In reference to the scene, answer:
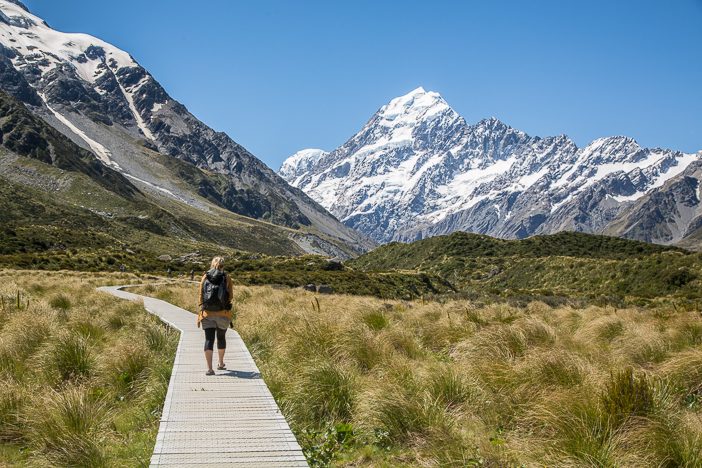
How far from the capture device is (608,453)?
18.2 ft

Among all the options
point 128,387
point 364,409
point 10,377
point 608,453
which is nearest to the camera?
point 608,453

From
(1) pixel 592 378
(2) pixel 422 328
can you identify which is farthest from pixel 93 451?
(2) pixel 422 328

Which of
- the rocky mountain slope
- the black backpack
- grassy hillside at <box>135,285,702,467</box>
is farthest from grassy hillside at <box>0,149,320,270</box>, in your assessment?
grassy hillside at <box>135,285,702,467</box>

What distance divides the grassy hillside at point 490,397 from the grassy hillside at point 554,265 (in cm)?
2968

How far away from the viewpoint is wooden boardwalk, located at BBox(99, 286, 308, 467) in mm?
6090

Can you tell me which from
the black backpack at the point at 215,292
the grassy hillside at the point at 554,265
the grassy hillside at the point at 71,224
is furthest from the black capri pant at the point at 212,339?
the grassy hillside at the point at 71,224

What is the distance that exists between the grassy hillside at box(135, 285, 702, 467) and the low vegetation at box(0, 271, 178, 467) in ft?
6.48

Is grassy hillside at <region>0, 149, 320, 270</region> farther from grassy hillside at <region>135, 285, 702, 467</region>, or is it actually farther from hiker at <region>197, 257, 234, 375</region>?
grassy hillside at <region>135, 285, 702, 467</region>

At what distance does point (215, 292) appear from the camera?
1098 cm

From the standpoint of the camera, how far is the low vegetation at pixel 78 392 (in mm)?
6664

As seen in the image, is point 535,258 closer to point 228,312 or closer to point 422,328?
point 422,328

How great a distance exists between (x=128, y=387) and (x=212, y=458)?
14.4 ft

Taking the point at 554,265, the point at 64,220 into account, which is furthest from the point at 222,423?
the point at 64,220

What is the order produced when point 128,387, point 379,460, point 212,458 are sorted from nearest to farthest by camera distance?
point 212,458 → point 379,460 → point 128,387
